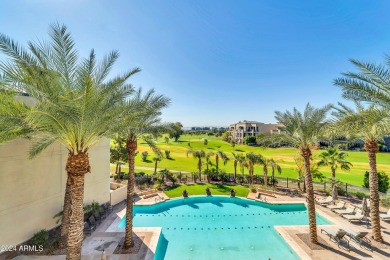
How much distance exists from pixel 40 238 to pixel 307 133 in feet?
55.3

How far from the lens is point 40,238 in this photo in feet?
39.0

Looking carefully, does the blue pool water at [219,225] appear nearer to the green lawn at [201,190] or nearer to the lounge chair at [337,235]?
the green lawn at [201,190]

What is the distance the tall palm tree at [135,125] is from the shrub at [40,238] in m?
4.71

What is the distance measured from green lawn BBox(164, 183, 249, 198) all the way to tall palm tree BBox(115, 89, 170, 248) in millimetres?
11438

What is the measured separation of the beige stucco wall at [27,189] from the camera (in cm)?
1080

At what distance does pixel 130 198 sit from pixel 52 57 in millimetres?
7973

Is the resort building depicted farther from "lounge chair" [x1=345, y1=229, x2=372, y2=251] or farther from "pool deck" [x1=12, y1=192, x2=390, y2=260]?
"lounge chair" [x1=345, y1=229, x2=372, y2=251]

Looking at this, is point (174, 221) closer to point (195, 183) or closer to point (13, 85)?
point (195, 183)

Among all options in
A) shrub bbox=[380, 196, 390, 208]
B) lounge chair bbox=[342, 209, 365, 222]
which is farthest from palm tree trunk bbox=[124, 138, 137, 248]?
→ shrub bbox=[380, 196, 390, 208]

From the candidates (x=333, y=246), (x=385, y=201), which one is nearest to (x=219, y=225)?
(x=333, y=246)

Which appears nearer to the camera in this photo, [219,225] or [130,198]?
[130,198]

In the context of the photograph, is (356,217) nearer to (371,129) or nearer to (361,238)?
(361,238)

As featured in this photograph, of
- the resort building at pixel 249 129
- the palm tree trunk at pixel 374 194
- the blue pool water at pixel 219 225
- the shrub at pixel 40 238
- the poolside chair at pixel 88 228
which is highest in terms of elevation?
the resort building at pixel 249 129

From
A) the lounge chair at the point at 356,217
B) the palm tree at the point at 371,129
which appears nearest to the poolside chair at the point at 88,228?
the palm tree at the point at 371,129
